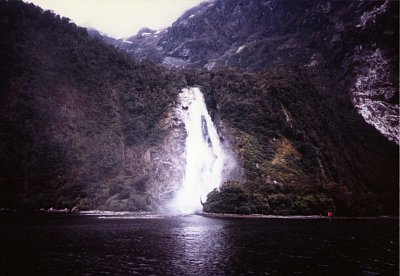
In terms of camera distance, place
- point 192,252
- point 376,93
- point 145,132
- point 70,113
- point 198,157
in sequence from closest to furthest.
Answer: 1. point 192,252
2. point 198,157
3. point 70,113
4. point 145,132
5. point 376,93

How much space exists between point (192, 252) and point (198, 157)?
279 feet

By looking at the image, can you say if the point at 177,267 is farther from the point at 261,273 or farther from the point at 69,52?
Result: the point at 69,52

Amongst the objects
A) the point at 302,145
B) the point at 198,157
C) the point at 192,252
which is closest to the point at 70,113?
the point at 198,157

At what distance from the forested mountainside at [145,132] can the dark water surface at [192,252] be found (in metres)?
43.2

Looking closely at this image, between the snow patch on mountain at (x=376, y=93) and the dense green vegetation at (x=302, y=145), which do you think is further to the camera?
the snow patch on mountain at (x=376, y=93)

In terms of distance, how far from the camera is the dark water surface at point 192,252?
29.5 m

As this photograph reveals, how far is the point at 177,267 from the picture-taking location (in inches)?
1192

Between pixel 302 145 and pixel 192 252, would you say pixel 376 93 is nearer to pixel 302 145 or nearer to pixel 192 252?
pixel 302 145

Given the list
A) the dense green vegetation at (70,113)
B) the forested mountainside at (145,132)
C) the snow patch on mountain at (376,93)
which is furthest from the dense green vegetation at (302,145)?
the dense green vegetation at (70,113)

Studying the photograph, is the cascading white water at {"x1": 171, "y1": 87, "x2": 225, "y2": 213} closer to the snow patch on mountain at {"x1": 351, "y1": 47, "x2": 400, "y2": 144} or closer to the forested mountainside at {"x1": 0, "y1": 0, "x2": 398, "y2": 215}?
the forested mountainside at {"x1": 0, "y1": 0, "x2": 398, "y2": 215}

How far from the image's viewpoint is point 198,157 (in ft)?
399

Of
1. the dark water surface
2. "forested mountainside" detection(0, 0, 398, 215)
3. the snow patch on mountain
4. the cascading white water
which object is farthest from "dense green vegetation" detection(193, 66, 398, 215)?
the dark water surface

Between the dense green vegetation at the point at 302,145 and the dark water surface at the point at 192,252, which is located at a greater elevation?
the dense green vegetation at the point at 302,145

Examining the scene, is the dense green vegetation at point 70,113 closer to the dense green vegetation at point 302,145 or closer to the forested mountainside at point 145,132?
the forested mountainside at point 145,132
